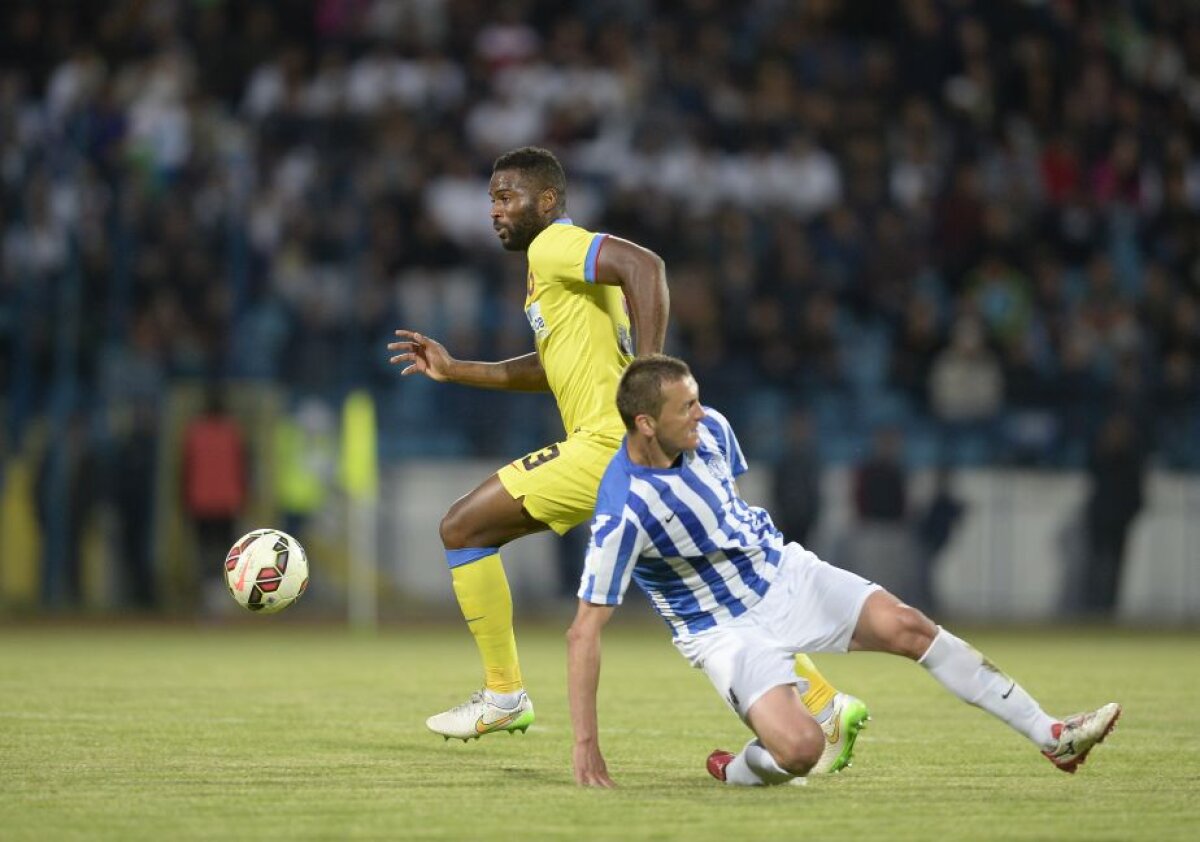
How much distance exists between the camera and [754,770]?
705 cm

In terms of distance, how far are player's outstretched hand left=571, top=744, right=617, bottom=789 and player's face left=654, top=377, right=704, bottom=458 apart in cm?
109

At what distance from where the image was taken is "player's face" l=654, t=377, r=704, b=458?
22.3ft

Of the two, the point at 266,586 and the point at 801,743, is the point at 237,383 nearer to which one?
the point at 266,586

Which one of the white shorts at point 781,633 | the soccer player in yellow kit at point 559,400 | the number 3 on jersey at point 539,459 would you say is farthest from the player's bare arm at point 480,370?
the white shorts at point 781,633

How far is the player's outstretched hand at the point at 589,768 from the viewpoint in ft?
22.4

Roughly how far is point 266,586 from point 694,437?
10.2ft

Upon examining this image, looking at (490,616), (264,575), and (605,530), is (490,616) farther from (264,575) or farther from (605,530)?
(605,530)

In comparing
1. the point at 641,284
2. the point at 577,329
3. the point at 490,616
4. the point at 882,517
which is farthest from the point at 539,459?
the point at 882,517

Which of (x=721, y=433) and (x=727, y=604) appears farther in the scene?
(x=721, y=433)

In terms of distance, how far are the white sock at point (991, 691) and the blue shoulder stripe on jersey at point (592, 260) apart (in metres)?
2.17

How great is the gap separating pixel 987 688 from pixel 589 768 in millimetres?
1400

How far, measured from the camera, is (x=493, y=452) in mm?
18734

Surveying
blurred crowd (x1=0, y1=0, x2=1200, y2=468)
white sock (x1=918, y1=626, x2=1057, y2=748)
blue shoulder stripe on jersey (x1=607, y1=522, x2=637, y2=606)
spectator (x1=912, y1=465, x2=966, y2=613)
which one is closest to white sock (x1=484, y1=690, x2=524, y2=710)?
blue shoulder stripe on jersey (x1=607, y1=522, x2=637, y2=606)

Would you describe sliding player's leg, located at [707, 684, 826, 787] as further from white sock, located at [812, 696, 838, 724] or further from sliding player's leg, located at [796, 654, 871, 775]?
white sock, located at [812, 696, 838, 724]
